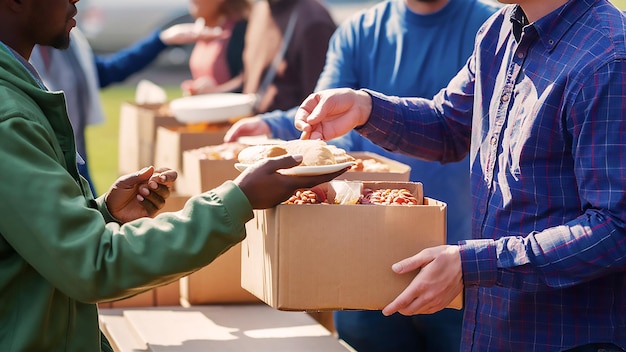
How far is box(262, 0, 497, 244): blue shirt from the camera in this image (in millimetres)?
3365

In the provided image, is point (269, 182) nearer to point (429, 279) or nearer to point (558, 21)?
point (429, 279)

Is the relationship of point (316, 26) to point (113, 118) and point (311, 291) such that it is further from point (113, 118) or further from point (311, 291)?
point (113, 118)

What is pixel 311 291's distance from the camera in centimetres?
202

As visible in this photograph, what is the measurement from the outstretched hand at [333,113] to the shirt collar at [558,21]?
525 mm

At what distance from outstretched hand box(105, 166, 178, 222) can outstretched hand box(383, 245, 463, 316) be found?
56 cm

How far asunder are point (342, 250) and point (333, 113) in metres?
0.55

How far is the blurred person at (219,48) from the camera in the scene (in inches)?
210

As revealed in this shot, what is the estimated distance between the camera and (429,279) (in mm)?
2016

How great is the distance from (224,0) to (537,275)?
397 centimetres

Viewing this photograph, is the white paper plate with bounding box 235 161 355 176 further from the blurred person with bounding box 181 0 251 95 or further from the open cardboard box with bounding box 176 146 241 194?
the blurred person with bounding box 181 0 251 95

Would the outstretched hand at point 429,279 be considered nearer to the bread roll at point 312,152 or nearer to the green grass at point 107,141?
the bread roll at point 312,152

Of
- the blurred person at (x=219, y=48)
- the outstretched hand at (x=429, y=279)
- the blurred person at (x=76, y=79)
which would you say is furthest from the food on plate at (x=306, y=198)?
the blurred person at (x=219, y=48)

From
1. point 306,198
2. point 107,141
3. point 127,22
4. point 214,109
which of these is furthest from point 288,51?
point 127,22

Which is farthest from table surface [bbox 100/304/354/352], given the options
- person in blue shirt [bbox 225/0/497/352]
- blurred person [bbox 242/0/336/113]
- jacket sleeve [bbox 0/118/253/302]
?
blurred person [bbox 242/0/336/113]
